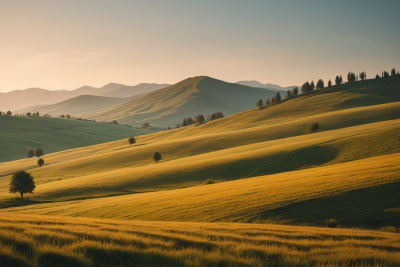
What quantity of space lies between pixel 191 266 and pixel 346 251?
5.15 metres

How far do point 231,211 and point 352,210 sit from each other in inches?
356

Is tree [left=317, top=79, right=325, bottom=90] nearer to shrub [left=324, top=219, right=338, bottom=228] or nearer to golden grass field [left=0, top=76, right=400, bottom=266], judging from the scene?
golden grass field [left=0, top=76, right=400, bottom=266]

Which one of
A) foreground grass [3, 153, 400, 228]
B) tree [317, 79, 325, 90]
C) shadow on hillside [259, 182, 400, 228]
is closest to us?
shadow on hillside [259, 182, 400, 228]

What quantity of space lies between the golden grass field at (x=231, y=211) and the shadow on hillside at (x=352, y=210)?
7cm

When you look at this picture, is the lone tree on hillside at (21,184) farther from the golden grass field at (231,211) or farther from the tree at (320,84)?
the tree at (320,84)

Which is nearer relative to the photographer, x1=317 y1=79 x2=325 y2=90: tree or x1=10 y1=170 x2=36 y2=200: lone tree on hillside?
x1=10 y1=170 x2=36 y2=200: lone tree on hillside

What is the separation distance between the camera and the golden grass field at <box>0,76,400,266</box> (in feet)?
22.3

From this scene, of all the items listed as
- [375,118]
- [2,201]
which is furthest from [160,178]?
[375,118]

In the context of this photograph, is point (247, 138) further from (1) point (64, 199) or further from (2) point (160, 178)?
(1) point (64, 199)

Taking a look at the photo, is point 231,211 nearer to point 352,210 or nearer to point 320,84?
point 352,210

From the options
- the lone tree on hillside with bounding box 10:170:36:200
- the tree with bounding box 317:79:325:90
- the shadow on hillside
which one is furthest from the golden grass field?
the tree with bounding box 317:79:325:90

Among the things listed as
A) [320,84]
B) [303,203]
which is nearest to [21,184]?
[303,203]

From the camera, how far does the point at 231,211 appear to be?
22484 mm

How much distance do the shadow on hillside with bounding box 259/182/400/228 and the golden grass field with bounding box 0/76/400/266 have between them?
70 mm
